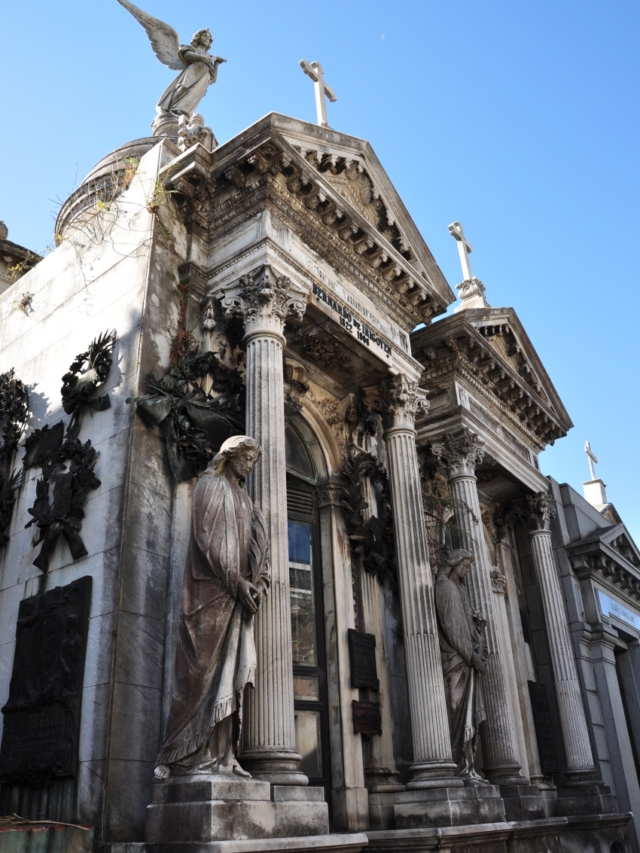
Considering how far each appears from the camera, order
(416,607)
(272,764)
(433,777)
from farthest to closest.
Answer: (416,607)
(433,777)
(272,764)

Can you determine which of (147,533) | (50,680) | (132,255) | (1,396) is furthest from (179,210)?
(50,680)

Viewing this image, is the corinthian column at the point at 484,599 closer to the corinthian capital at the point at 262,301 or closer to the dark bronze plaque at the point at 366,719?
the dark bronze plaque at the point at 366,719

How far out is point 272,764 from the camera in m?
7.67

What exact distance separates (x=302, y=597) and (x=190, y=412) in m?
3.69

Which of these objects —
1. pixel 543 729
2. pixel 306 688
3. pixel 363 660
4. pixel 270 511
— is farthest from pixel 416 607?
pixel 543 729

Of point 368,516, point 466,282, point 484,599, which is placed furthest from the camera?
point 466,282

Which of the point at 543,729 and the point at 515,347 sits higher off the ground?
the point at 515,347

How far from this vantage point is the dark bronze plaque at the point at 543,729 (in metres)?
16.0

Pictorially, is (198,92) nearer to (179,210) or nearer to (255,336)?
(179,210)

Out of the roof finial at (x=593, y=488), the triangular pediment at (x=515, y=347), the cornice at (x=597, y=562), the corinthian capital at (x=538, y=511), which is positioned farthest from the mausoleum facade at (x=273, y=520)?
the roof finial at (x=593, y=488)

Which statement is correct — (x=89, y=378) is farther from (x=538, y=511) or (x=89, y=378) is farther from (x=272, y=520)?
(x=538, y=511)

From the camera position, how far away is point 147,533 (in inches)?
336

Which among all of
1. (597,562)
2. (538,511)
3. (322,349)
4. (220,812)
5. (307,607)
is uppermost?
(322,349)

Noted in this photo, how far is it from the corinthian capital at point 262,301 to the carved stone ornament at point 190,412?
26.4 inches
